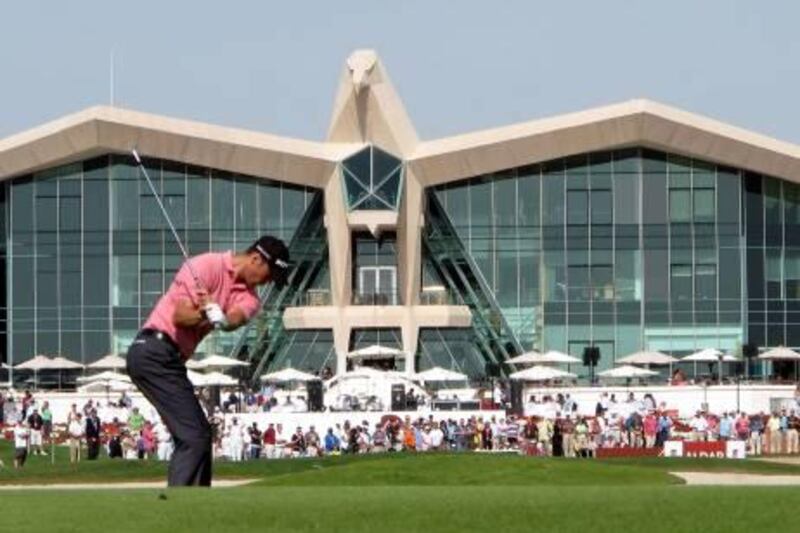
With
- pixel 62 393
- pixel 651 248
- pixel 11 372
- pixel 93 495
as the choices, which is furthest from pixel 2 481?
pixel 651 248

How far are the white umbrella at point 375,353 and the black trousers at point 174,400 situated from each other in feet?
217

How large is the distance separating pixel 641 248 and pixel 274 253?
236 feet

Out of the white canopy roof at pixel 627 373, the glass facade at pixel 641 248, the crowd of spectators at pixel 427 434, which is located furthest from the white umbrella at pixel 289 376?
the glass facade at pixel 641 248

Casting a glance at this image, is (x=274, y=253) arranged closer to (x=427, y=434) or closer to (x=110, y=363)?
(x=427, y=434)

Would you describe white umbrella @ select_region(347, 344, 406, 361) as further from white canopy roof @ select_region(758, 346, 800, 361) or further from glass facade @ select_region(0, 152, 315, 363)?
white canopy roof @ select_region(758, 346, 800, 361)

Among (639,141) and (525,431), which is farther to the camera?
(639,141)

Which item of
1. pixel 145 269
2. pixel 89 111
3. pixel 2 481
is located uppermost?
pixel 89 111

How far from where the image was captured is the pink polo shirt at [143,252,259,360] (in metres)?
13.6

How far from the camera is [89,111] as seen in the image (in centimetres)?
8194

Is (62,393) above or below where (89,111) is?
below

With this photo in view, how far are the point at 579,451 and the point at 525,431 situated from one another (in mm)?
3023

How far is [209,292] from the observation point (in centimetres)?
1362

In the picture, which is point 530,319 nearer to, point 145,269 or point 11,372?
point 145,269

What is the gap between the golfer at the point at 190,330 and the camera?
1362cm
